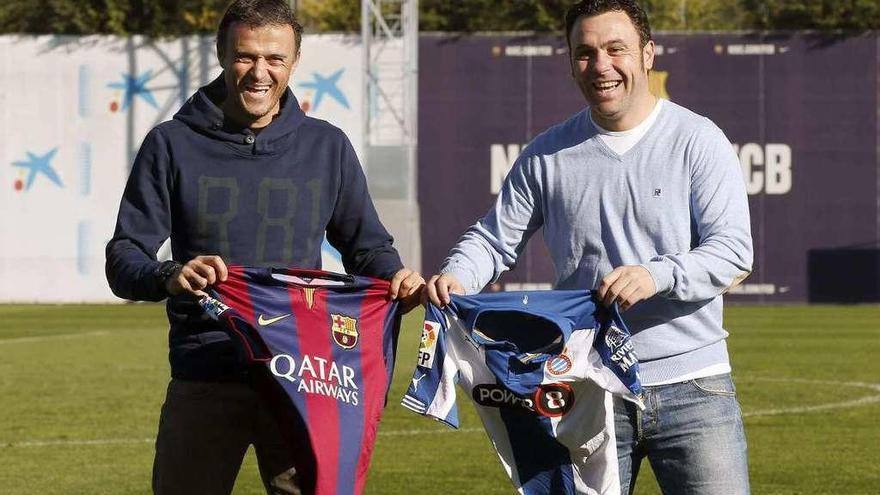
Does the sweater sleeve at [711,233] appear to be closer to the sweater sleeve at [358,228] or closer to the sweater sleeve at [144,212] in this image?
the sweater sleeve at [358,228]

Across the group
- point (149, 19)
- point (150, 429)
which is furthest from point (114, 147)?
point (150, 429)

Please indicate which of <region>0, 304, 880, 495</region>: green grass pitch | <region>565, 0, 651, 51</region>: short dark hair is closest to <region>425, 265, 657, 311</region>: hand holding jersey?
<region>565, 0, 651, 51</region>: short dark hair


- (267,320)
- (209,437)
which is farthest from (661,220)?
(209,437)

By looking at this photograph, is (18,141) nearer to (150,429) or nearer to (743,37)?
(743,37)

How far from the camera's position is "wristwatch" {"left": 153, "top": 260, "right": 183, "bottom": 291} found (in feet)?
18.2

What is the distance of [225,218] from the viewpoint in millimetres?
5777

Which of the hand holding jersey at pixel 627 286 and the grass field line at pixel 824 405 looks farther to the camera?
the grass field line at pixel 824 405

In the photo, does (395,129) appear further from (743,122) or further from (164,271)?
(164,271)

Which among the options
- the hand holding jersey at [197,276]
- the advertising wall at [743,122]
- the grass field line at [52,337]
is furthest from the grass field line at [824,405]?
the advertising wall at [743,122]

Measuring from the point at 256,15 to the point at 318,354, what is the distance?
1.08 meters

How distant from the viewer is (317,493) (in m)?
5.77

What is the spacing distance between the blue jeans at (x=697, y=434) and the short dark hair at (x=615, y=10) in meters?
1.04

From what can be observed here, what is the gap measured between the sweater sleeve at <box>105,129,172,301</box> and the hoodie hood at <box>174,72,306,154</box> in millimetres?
140

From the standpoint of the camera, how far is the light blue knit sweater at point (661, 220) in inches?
209
